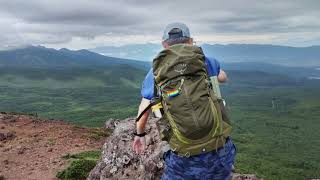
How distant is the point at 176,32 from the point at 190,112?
160 cm

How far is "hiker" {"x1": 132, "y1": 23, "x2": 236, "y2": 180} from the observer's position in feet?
23.3

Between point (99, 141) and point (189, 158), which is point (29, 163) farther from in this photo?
point (189, 158)

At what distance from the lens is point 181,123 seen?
7.12 metres

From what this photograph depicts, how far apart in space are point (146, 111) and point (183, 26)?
5.27 ft

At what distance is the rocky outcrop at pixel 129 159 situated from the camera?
43.7 feet

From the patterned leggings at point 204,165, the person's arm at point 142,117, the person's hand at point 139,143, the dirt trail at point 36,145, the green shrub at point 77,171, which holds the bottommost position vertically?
the dirt trail at point 36,145

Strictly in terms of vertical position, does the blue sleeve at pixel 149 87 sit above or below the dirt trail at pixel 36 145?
above

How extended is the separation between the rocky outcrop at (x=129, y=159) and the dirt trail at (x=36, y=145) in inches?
204

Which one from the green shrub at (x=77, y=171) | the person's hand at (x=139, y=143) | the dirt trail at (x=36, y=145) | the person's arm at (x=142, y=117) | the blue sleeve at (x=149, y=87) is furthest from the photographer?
the dirt trail at (x=36, y=145)

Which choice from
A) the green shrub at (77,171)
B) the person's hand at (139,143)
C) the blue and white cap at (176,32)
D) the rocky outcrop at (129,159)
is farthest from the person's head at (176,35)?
the green shrub at (77,171)

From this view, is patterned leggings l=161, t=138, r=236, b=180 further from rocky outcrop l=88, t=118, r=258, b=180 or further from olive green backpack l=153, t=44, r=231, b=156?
rocky outcrop l=88, t=118, r=258, b=180

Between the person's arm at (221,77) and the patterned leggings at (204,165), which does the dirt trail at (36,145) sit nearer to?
the patterned leggings at (204,165)

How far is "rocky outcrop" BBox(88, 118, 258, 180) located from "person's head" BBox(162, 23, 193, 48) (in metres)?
5.79

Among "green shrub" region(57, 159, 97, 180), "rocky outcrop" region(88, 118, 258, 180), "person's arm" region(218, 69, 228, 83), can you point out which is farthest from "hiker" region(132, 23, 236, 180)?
"green shrub" region(57, 159, 97, 180)
